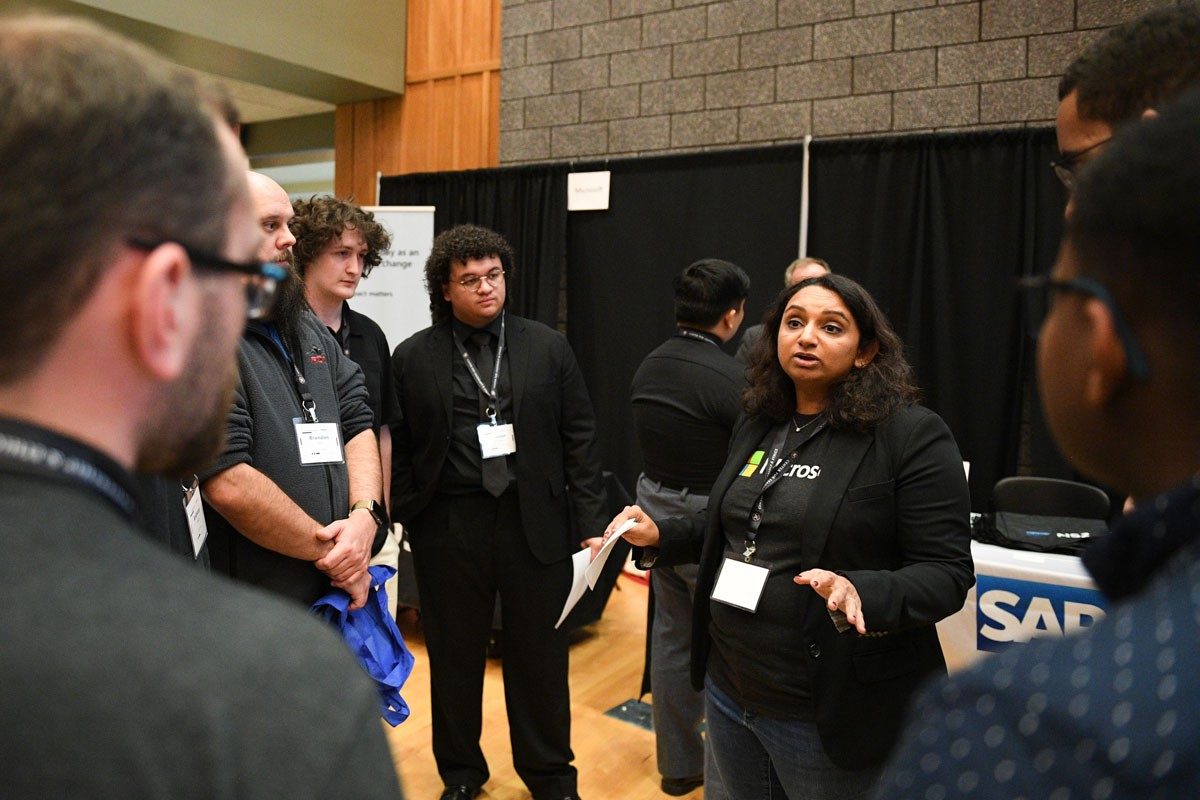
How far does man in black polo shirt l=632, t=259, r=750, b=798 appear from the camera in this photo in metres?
2.88

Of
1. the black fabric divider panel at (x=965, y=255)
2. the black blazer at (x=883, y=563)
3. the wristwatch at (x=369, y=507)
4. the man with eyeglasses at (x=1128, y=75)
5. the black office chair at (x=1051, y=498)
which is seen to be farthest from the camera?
the black fabric divider panel at (x=965, y=255)

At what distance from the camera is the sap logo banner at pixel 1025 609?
262 cm

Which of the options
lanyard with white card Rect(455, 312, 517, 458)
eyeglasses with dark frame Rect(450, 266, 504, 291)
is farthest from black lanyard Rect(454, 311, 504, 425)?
eyeglasses with dark frame Rect(450, 266, 504, 291)

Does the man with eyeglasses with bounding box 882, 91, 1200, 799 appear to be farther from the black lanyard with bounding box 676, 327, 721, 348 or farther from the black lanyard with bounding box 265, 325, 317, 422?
the black lanyard with bounding box 676, 327, 721, 348

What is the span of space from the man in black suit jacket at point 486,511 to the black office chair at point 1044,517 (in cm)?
141

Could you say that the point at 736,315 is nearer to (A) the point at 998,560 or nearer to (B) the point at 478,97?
(A) the point at 998,560

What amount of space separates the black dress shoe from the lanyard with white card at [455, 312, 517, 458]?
123 cm

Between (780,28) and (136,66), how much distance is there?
5.05 m

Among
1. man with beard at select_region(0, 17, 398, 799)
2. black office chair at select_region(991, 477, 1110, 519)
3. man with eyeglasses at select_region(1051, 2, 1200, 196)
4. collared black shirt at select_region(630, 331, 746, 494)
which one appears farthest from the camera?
black office chair at select_region(991, 477, 1110, 519)

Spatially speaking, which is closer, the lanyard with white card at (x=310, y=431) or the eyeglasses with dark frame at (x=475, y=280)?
the lanyard with white card at (x=310, y=431)

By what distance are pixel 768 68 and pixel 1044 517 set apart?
Result: 121 inches

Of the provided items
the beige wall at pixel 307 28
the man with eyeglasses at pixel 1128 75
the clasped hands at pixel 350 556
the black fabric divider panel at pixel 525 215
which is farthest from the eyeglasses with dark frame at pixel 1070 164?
the beige wall at pixel 307 28

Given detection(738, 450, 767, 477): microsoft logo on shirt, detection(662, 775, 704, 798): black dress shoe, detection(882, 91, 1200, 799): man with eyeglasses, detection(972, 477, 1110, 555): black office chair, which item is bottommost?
detection(662, 775, 704, 798): black dress shoe

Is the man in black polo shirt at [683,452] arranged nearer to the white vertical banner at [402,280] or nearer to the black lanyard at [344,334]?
the black lanyard at [344,334]
